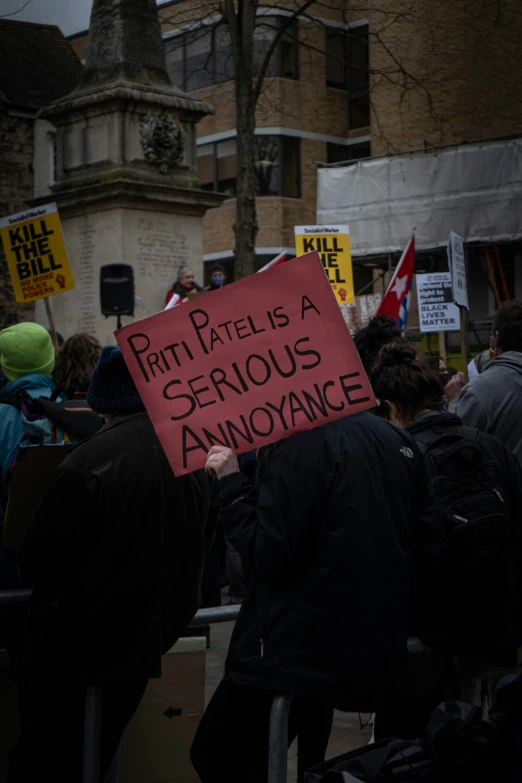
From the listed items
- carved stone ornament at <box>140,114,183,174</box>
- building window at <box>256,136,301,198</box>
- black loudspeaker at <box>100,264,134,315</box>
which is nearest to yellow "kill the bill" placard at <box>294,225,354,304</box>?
carved stone ornament at <box>140,114,183,174</box>

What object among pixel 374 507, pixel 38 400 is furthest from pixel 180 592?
pixel 38 400

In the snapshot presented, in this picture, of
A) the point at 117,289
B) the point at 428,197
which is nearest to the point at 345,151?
the point at 428,197

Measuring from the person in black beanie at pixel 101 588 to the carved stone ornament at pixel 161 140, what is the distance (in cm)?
969

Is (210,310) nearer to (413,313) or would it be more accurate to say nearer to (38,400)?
(38,400)

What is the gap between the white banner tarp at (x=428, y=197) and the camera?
1057 inches

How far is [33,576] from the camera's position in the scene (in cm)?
345

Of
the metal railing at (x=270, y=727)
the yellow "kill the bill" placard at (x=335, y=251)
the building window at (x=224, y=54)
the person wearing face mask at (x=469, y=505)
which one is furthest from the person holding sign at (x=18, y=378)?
the building window at (x=224, y=54)

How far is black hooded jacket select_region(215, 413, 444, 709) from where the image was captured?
125 inches

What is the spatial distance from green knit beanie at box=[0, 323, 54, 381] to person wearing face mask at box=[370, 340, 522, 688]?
191 cm

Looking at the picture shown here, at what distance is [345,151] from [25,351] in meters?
31.5

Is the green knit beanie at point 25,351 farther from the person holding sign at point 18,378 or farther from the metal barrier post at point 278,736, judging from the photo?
the metal barrier post at point 278,736

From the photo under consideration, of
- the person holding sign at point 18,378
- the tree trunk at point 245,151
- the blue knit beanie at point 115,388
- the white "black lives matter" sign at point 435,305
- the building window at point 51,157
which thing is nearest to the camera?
the blue knit beanie at point 115,388

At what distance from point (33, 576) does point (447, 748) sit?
54.9 inches

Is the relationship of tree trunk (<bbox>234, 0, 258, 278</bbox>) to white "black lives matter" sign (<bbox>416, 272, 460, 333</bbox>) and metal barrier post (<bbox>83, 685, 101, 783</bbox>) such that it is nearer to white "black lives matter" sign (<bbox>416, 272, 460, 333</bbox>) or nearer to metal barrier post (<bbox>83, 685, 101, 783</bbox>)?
white "black lives matter" sign (<bbox>416, 272, 460, 333</bbox>)
